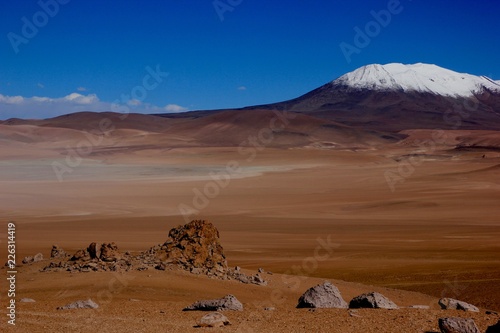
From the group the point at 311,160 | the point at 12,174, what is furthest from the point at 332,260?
the point at 311,160

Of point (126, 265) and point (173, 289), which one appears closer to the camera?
point (173, 289)

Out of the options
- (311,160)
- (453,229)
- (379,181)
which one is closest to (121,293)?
(453,229)

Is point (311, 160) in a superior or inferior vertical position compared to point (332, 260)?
superior

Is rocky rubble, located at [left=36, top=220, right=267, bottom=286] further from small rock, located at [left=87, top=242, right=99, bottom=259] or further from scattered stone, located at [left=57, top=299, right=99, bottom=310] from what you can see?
scattered stone, located at [left=57, top=299, right=99, bottom=310]

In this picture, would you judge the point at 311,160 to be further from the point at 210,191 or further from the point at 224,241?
the point at 224,241

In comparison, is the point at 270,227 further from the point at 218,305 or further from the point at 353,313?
the point at 353,313

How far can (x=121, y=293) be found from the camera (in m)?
11.1

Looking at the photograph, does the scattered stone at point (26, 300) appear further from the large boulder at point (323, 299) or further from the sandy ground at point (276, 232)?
the large boulder at point (323, 299)

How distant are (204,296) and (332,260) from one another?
7455 millimetres

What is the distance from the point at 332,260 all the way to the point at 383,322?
1004 centimetres

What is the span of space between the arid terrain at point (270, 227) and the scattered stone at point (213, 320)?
0.18 m

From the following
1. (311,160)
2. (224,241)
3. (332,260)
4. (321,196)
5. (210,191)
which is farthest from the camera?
(311,160)

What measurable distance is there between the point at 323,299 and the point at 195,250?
4.16 meters

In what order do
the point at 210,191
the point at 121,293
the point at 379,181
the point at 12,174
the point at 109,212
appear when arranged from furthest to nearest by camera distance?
the point at 12,174 → the point at 379,181 → the point at 210,191 → the point at 109,212 → the point at 121,293
